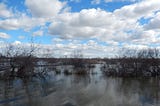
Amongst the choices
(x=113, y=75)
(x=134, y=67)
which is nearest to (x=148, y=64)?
(x=134, y=67)

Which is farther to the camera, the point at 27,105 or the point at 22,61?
the point at 22,61

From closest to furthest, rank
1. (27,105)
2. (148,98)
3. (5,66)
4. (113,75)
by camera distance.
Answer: (27,105) < (148,98) < (5,66) < (113,75)

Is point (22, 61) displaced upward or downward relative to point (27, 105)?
upward

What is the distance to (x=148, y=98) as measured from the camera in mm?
16219

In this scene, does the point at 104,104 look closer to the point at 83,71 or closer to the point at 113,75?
the point at 113,75

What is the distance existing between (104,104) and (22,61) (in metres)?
18.8

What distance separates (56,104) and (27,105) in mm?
1535

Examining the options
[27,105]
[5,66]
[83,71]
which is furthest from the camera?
[83,71]

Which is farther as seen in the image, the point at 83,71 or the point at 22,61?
the point at 83,71

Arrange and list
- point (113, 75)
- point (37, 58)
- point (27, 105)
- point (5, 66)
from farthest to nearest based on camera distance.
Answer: point (113, 75)
point (37, 58)
point (5, 66)
point (27, 105)

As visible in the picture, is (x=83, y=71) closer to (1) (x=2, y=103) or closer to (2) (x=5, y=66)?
(2) (x=5, y=66)

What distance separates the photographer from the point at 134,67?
36406 millimetres

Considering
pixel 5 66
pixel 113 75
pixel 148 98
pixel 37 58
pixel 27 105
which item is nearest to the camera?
pixel 27 105

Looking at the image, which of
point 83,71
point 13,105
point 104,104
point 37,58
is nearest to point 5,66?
point 37,58
